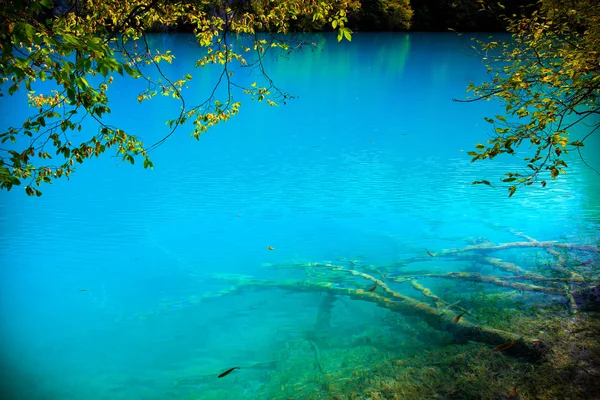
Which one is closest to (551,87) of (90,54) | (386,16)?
(90,54)

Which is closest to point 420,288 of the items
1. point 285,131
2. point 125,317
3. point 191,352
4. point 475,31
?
point 191,352

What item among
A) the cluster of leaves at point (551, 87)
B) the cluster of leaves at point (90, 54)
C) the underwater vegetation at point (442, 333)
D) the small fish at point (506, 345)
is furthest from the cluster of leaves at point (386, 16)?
the small fish at point (506, 345)

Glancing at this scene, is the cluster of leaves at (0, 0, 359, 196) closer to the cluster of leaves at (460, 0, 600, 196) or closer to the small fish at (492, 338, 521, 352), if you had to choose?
the cluster of leaves at (460, 0, 600, 196)

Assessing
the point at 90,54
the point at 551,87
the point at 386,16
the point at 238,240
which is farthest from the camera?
the point at 386,16

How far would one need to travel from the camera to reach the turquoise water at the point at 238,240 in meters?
4.66

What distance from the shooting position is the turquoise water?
4656mm

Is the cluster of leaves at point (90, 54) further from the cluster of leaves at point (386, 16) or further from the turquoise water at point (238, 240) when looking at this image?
the cluster of leaves at point (386, 16)

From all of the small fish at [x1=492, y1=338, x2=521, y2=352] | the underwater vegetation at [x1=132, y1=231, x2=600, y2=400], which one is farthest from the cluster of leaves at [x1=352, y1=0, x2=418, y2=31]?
the small fish at [x1=492, y1=338, x2=521, y2=352]

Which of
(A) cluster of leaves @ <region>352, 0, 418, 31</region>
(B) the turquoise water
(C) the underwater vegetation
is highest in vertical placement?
(A) cluster of leaves @ <region>352, 0, 418, 31</region>

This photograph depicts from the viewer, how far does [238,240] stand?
24.4ft

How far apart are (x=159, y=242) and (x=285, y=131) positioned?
712 cm

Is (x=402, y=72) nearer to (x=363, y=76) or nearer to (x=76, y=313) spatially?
(x=363, y=76)

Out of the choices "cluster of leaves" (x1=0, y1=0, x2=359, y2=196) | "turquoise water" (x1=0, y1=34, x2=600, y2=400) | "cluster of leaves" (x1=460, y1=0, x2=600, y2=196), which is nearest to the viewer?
"cluster of leaves" (x1=0, y1=0, x2=359, y2=196)

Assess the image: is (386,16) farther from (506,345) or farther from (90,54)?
(90,54)
